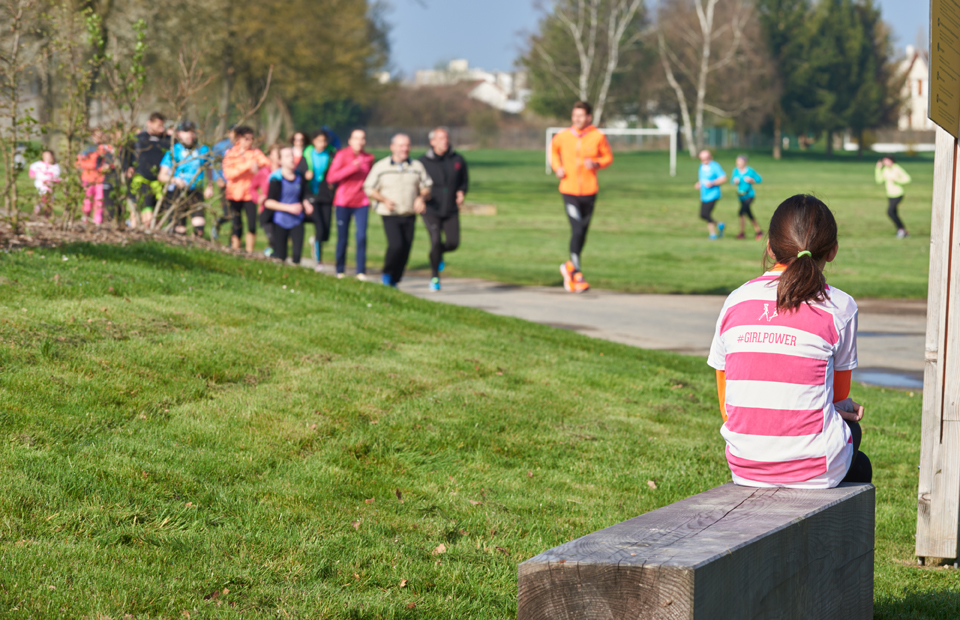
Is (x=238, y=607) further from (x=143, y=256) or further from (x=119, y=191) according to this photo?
(x=119, y=191)

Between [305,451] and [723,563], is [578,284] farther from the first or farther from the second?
[723,563]

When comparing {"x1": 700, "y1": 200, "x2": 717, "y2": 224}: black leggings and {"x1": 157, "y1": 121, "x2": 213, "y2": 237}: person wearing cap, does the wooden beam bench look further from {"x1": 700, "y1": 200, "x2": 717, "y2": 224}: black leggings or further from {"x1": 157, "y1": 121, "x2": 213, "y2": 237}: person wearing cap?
{"x1": 700, "y1": 200, "x2": 717, "y2": 224}: black leggings

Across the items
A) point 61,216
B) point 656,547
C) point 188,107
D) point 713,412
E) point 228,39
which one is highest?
point 228,39

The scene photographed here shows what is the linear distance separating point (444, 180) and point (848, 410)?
10683mm

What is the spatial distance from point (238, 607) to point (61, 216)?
7967 mm

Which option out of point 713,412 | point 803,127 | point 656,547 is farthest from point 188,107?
point 803,127

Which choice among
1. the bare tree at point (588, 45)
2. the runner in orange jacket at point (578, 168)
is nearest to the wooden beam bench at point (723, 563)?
the runner in orange jacket at point (578, 168)

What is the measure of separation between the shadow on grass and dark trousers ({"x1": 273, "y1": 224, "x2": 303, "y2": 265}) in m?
10.7

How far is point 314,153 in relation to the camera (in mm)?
14773

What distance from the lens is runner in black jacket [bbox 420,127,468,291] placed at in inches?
562

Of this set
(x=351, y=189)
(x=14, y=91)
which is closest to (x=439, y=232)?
(x=351, y=189)

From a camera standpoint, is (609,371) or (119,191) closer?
(609,371)

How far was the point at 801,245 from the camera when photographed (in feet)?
12.4

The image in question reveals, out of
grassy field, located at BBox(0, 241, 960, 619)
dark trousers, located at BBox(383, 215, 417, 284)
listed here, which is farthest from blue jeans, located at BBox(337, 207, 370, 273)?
grassy field, located at BBox(0, 241, 960, 619)
